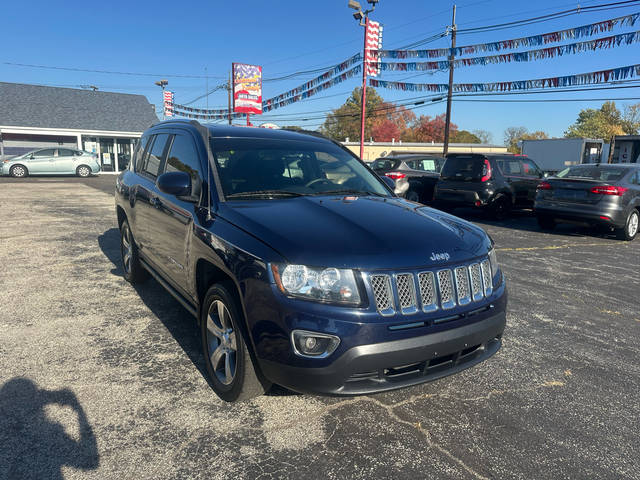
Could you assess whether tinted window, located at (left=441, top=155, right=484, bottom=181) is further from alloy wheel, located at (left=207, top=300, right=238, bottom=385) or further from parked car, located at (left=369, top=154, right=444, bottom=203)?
alloy wheel, located at (left=207, top=300, right=238, bottom=385)

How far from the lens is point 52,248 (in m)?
7.29

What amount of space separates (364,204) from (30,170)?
28278 mm

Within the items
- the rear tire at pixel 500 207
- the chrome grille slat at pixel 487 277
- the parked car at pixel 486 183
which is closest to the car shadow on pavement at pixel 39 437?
the chrome grille slat at pixel 487 277

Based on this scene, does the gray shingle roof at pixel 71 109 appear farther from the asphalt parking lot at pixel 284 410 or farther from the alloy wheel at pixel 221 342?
the alloy wheel at pixel 221 342

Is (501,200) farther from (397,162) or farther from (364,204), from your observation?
(364,204)

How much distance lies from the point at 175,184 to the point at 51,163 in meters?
27.6

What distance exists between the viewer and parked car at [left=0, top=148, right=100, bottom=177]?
25359 millimetres

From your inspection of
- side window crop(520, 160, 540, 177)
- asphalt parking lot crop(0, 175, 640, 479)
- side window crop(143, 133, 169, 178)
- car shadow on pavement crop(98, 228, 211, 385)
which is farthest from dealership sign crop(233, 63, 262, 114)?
asphalt parking lot crop(0, 175, 640, 479)

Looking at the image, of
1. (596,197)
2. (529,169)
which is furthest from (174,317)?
(529,169)

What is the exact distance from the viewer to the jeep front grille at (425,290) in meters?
2.38

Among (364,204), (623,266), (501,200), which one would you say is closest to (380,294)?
(364,204)

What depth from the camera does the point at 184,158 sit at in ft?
12.5

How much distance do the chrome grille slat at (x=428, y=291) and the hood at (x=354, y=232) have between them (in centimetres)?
8

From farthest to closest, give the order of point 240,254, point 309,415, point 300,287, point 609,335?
point 609,335, point 309,415, point 240,254, point 300,287
